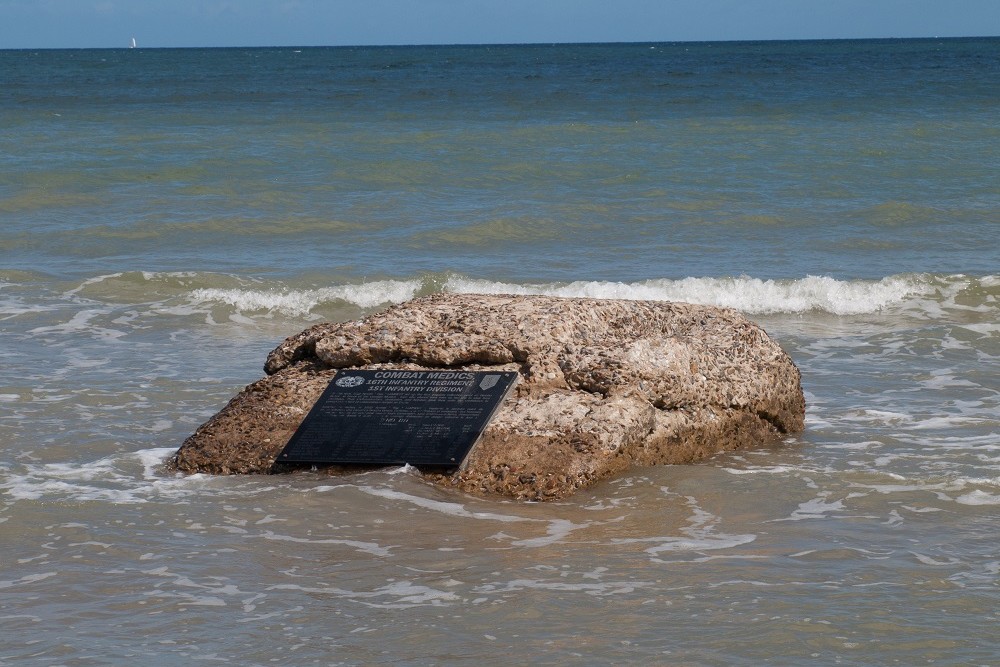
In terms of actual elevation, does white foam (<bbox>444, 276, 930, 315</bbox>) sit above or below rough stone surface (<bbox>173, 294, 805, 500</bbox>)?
above

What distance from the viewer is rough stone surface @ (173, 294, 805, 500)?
5.33 meters

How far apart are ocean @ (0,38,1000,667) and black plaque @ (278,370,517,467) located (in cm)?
13

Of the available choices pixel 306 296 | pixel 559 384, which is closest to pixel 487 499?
pixel 559 384

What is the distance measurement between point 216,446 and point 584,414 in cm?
166

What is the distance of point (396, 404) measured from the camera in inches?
219

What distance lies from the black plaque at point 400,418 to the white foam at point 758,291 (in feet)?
13.7

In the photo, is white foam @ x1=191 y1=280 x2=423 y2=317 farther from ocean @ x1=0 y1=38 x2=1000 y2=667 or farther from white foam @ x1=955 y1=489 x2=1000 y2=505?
white foam @ x1=955 y1=489 x2=1000 y2=505

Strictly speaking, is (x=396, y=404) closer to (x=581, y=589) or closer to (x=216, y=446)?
(x=216, y=446)

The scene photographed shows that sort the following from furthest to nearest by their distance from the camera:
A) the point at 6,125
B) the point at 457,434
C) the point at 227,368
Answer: the point at 6,125, the point at 227,368, the point at 457,434

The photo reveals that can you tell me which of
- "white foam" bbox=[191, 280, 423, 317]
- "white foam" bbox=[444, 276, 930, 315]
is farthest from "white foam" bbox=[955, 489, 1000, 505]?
"white foam" bbox=[191, 280, 423, 317]

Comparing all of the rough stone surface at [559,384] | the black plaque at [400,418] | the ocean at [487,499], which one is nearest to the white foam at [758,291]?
the ocean at [487,499]

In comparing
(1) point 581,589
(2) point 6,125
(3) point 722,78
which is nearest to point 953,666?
(1) point 581,589

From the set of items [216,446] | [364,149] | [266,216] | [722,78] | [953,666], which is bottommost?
[953,666]

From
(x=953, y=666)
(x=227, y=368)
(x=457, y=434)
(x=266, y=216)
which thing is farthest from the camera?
(x=266, y=216)
